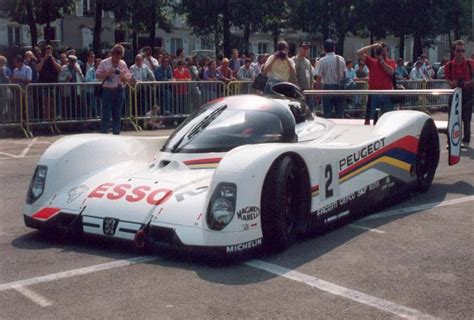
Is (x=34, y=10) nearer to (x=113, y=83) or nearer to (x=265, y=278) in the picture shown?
(x=113, y=83)

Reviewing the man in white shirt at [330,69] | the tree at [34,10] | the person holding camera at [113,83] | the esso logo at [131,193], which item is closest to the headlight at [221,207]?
the esso logo at [131,193]

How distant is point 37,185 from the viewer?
6848mm

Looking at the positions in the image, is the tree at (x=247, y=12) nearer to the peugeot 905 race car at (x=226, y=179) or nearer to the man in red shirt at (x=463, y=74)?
the man in red shirt at (x=463, y=74)

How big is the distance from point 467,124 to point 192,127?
7600 millimetres

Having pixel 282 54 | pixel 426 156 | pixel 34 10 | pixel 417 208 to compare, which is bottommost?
pixel 417 208

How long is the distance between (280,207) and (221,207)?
52 centimetres

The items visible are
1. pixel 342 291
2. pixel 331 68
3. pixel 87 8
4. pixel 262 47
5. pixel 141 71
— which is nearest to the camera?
pixel 342 291

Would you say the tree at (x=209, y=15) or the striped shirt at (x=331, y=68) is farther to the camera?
the tree at (x=209, y=15)

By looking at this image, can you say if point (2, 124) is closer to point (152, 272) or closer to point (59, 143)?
point (59, 143)

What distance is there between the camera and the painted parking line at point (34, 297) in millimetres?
4973

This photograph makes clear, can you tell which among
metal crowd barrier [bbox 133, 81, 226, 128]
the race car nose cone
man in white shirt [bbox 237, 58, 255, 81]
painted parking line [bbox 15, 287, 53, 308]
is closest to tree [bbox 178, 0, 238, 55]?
man in white shirt [bbox 237, 58, 255, 81]

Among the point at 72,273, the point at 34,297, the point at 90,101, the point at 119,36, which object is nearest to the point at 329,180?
the point at 72,273

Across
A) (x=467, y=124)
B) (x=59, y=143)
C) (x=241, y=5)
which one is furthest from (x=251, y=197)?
(x=241, y=5)

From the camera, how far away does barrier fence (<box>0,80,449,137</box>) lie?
15312 millimetres
